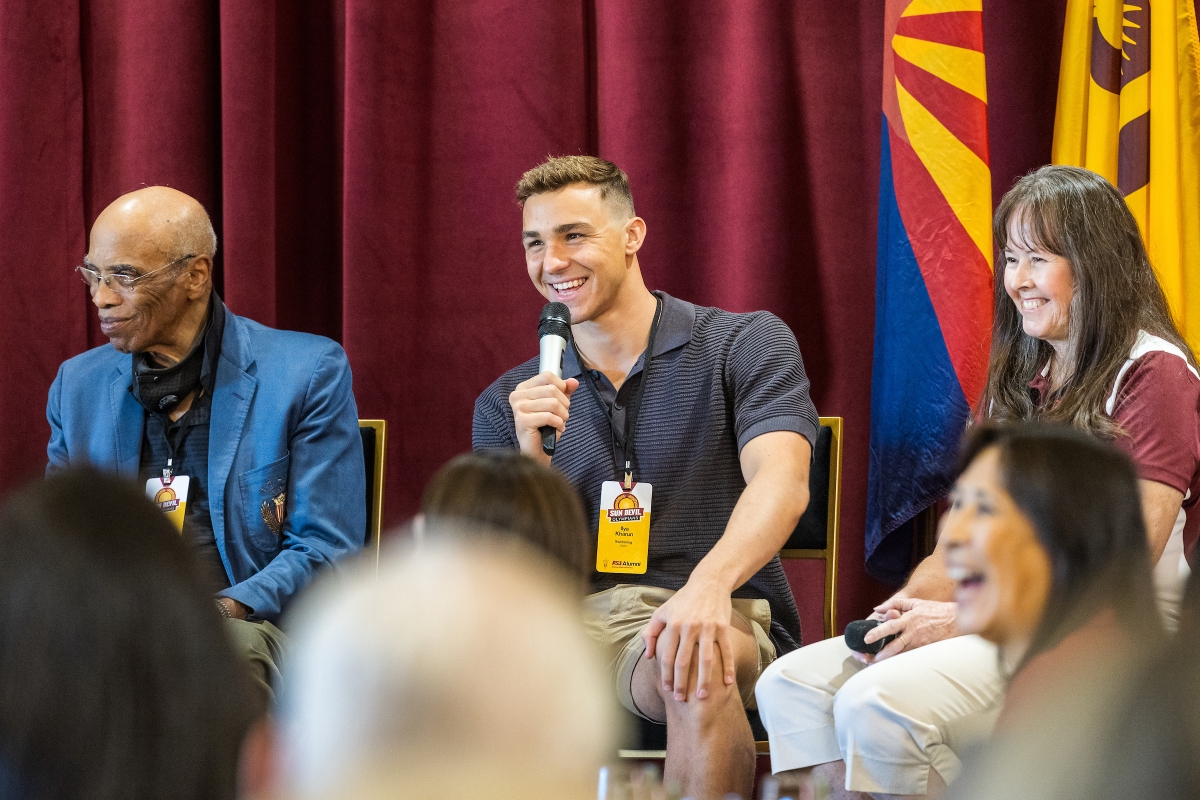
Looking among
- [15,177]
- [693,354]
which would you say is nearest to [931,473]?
[693,354]

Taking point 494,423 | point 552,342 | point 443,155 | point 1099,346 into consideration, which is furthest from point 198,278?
point 1099,346

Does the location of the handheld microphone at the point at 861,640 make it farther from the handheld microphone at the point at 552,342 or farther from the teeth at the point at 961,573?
the teeth at the point at 961,573

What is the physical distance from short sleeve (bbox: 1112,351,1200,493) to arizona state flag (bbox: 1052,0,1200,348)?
2.21ft

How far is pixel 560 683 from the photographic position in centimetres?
69

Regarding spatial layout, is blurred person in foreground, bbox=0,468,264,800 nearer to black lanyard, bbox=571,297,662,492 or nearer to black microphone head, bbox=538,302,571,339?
black microphone head, bbox=538,302,571,339

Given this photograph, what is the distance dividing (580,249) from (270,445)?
80 cm

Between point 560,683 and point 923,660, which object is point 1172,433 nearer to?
point 923,660

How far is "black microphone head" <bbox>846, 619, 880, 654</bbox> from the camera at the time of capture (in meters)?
2.20

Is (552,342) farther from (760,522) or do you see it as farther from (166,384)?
(166,384)

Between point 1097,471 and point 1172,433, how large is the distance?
3.54 feet

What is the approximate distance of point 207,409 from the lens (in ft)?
8.95

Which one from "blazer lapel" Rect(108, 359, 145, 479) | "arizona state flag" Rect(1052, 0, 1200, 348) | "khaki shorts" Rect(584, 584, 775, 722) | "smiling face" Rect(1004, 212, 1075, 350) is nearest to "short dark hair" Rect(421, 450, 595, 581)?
"khaki shorts" Rect(584, 584, 775, 722)

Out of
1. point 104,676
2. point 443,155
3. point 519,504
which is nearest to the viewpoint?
point 104,676

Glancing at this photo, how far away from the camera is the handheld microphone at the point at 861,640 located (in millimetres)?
2197
